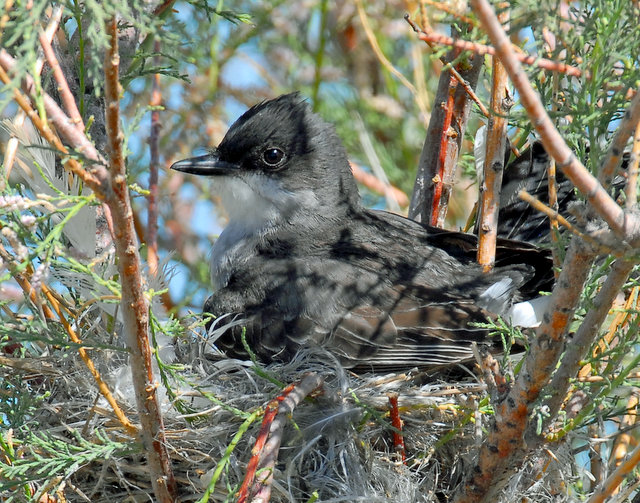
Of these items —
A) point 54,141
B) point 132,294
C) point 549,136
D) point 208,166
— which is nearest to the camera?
point 549,136

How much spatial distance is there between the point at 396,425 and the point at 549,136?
61.2 inches

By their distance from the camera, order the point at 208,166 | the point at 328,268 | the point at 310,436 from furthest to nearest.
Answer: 1. the point at 208,166
2. the point at 328,268
3. the point at 310,436

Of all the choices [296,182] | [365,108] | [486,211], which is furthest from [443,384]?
[365,108]

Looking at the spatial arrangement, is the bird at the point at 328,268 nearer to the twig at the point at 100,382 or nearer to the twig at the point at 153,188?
the twig at the point at 153,188

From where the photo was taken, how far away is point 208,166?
388 cm

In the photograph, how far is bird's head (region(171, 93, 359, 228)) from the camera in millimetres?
3922

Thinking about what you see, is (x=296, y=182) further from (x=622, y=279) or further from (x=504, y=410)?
(x=622, y=279)

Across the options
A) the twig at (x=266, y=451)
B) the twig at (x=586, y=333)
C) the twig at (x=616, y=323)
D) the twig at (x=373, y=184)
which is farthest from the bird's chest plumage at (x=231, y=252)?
the twig at (x=586, y=333)

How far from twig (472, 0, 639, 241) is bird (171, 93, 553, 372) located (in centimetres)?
134

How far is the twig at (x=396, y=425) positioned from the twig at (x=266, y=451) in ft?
1.75

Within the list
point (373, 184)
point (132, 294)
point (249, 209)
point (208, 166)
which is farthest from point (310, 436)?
point (373, 184)

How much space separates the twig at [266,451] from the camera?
6.76ft

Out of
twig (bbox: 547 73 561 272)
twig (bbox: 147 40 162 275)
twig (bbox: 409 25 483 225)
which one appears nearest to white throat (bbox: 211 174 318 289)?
twig (bbox: 147 40 162 275)

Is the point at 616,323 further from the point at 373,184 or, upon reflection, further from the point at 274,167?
the point at 373,184
